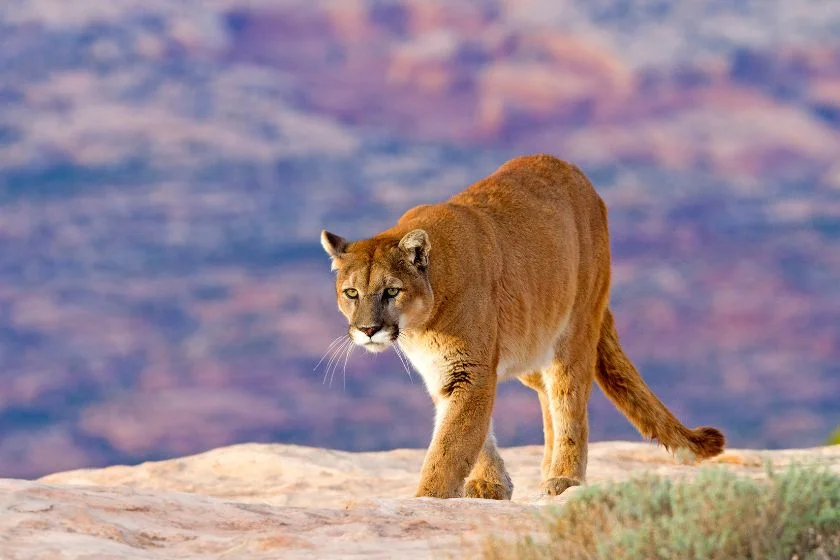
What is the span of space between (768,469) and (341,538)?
2.08 meters

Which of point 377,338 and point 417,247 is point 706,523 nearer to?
point 377,338

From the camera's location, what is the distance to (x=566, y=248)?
31.8ft

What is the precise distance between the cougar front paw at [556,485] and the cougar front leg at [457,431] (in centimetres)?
96

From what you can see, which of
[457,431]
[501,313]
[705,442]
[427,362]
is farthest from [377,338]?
[705,442]

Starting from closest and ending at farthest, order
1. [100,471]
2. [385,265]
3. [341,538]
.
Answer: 1. [341,538]
2. [385,265]
3. [100,471]

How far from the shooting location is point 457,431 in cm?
816

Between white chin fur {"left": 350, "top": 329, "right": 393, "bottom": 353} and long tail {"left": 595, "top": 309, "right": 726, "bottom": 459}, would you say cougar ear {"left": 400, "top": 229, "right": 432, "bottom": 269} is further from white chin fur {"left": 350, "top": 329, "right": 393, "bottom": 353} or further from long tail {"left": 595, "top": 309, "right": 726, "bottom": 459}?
long tail {"left": 595, "top": 309, "right": 726, "bottom": 459}

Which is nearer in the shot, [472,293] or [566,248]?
[472,293]

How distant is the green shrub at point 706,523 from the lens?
4.75m

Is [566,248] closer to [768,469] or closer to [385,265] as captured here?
[385,265]

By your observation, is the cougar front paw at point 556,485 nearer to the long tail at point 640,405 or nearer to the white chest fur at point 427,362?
the white chest fur at point 427,362

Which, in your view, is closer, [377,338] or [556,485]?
[377,338]

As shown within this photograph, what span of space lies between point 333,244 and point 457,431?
1659 millimetres

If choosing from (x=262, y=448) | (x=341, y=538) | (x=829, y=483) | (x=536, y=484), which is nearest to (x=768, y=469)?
(x=829, y=483)
